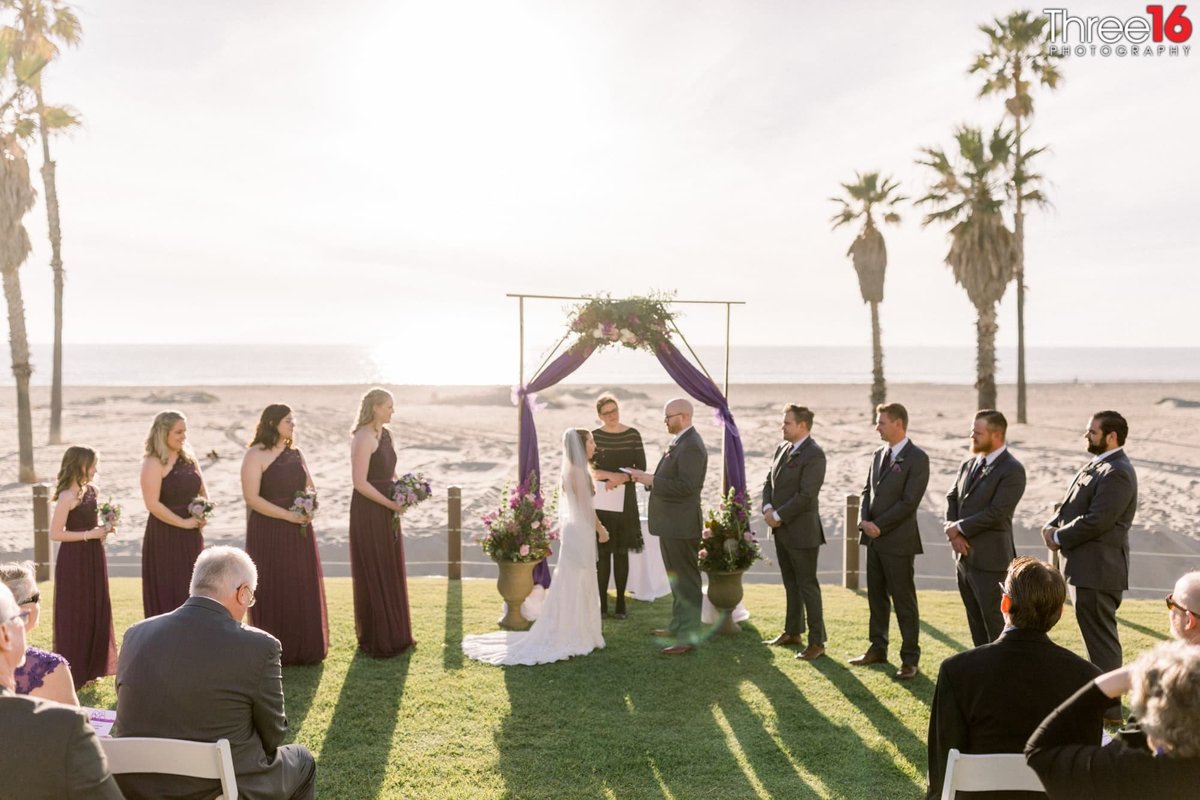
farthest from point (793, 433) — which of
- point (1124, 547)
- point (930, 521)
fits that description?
point (930, 521)

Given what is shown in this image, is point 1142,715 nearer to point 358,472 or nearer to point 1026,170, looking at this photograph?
point 358,472

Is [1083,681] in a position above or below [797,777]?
above

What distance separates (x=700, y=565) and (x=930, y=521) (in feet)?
31.8

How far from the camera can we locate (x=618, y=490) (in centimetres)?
921

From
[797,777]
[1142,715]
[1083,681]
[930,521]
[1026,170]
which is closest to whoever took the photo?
[1142,715]

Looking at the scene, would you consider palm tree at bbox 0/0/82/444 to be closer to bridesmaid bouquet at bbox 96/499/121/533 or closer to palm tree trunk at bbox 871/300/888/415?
bridesmaid bouquet at bbox 96/499/121/533

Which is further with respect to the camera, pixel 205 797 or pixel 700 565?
pixel 700 565

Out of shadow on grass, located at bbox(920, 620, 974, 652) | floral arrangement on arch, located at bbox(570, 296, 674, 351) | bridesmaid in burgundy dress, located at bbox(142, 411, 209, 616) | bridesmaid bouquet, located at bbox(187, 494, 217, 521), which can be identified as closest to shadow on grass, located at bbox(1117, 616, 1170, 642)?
shadow on grass, located at bbox(920, 620, 974, 652)

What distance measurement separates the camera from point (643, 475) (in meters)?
8.61

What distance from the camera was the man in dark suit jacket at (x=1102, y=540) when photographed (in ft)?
20.1

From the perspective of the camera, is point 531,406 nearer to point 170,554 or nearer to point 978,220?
point 170,554

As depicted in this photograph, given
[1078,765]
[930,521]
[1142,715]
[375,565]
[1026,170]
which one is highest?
[1026,170]

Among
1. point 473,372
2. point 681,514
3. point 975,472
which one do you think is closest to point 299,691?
point 681,514

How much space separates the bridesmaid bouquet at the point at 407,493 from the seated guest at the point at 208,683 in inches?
154
